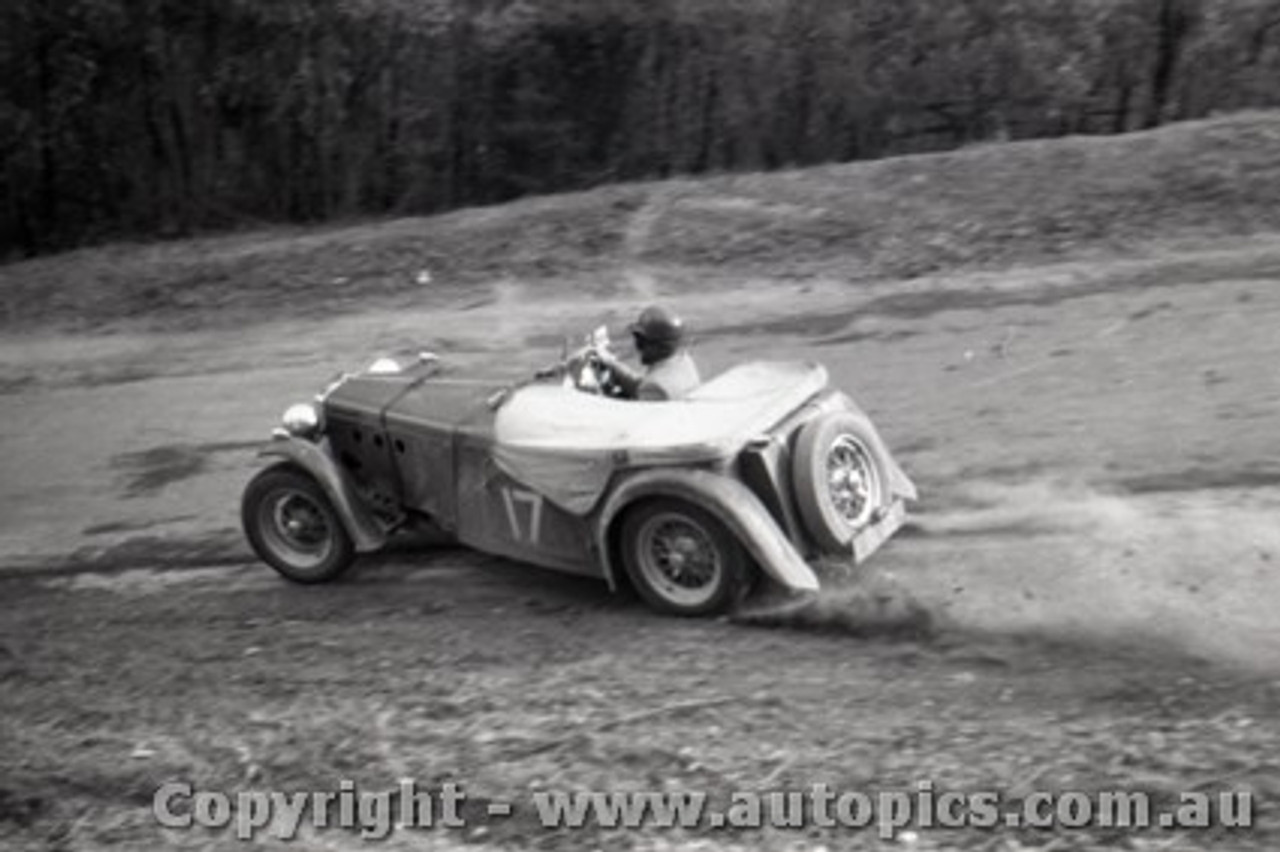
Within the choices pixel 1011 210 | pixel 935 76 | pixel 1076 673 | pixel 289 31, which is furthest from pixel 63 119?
pixel 1076 673

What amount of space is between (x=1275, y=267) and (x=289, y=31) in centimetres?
1100

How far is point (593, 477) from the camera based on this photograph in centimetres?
719

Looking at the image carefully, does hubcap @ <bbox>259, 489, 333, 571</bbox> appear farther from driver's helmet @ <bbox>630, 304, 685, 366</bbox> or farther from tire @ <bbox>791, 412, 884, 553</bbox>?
tire @ <bbox>791, 412, 884, 553</bbox>

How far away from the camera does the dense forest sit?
1535cm

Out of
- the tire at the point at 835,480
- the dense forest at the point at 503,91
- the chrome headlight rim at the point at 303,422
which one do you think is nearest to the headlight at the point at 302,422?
the chrome headlight rim at the point at 303,422

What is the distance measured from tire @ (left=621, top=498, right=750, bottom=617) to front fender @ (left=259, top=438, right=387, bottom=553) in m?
1.52

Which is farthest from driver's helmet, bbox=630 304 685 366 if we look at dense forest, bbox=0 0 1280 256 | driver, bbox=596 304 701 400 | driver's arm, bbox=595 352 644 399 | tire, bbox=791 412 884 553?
dense forest, bbox=0 0 1280 256

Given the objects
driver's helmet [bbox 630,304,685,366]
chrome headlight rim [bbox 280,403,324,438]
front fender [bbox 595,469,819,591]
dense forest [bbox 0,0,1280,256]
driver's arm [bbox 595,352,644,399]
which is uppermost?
dense forest [bbox 0,0,1280,256]

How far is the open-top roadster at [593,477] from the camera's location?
7.03 meters

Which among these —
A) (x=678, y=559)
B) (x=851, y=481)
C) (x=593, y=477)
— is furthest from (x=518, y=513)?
(x=851, y=481)

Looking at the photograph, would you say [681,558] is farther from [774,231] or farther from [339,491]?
[774,231]

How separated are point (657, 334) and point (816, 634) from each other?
169 centimetres

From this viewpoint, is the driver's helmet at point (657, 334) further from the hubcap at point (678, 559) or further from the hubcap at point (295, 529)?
the hubcap at point (295, 529)

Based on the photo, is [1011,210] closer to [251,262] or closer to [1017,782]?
[251,262]
